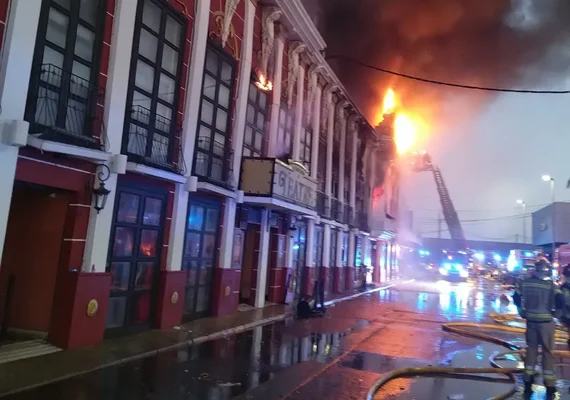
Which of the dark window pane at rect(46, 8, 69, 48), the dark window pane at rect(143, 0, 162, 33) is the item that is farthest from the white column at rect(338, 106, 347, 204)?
the dark window pane at rect(46, 8, 69, 48)

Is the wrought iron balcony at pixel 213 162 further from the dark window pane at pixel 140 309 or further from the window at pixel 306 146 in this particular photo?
the window at pixel 306 146

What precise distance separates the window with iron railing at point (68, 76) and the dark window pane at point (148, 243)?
7.57 ft

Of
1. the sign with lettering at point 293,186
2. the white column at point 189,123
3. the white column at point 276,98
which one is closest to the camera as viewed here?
the white column at point 189,123

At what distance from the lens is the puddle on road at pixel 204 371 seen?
577 centimetres

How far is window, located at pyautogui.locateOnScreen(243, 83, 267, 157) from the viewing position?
45.2 feet

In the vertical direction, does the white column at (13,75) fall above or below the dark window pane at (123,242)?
above

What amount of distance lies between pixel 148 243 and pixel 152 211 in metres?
0.71

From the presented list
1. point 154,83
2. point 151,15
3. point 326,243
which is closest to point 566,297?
point 154,83

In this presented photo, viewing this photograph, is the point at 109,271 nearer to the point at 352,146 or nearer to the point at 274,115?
the point at 274,115

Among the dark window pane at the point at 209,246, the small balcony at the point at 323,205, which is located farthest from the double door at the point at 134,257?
the small balcony at the point at 323,205

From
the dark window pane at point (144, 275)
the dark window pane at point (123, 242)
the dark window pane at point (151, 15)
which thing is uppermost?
the dark window pane at point (151, 15)

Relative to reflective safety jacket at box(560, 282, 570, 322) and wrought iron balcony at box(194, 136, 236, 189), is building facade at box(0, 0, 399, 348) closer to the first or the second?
wrought iron balcony at box(194, 136, 236, 189)

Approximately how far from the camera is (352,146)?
2491 centimetres

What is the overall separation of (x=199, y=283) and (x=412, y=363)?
5699 mm
